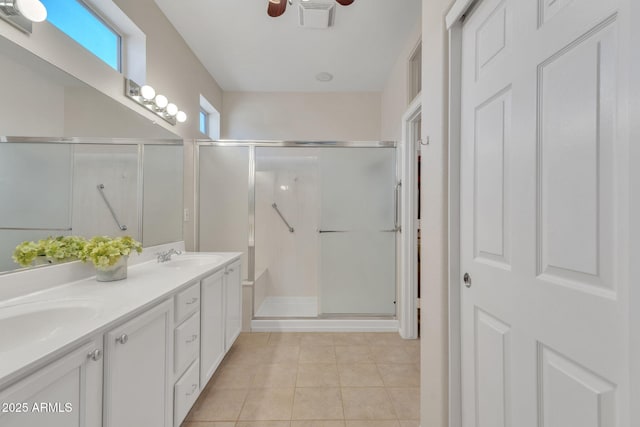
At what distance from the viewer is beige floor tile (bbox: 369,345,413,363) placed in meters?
2.27

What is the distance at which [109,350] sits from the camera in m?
0.94

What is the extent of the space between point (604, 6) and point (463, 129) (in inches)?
22.1

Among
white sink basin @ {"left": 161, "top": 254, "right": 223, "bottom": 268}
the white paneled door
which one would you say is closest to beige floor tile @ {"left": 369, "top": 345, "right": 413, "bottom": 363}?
the white paneled door

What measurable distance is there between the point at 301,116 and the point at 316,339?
269 centimetres

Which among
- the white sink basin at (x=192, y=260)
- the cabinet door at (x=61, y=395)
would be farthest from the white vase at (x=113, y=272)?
the cabinet door at (x=61, y=395)

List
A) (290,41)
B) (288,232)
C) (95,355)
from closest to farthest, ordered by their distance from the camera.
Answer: (95,355) < (290,41) < (288,232)

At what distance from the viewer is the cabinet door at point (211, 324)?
5.48 feet

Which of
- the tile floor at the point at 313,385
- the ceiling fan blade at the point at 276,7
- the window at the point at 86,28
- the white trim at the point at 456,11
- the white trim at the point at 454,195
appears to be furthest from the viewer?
the ceiling fan blade at the point at 276,7

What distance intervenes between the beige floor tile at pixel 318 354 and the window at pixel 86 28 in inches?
99.0

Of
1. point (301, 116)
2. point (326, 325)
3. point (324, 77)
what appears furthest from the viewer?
point (301, 116)

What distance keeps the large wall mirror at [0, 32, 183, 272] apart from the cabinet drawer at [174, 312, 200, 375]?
749 mm

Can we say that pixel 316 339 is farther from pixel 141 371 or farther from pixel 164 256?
pixel 141 371

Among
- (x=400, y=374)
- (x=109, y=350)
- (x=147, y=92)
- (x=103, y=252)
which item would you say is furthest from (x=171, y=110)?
(x=400, y=374)

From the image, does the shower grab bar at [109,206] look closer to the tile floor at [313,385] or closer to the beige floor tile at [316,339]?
the tile floor at [313,385]
